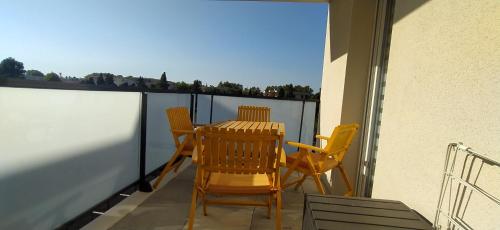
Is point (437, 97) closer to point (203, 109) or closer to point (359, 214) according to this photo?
point (359, 214)

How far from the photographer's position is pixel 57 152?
2039 mm

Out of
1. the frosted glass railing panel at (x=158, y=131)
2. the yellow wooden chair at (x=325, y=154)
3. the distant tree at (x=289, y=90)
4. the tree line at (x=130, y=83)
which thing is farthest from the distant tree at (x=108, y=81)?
the distant tree at (x=289, y=90)

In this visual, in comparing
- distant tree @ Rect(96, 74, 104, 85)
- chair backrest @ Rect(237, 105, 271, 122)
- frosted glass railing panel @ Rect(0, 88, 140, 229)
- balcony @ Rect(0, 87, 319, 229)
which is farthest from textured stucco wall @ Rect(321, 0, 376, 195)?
distant tree @ Rect(96, 74, 104, 85)

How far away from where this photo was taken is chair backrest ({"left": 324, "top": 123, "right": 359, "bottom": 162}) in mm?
2627

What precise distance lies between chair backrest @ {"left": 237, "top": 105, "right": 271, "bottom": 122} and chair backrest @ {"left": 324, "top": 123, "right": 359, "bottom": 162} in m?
2.04

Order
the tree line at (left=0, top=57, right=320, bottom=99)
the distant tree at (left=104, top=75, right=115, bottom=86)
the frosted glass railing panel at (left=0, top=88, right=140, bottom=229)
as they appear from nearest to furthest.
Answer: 1. the frosted glass railing panel at (left=0, top=88, right=140, bottom=229)
2. the tree line at (left=0, top=57, right=320, bottom=99)
3. the distant tree at (left=104, top=75, right=115, bottom=86)

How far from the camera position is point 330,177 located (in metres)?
3.62

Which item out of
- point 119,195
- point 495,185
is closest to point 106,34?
point 119,195

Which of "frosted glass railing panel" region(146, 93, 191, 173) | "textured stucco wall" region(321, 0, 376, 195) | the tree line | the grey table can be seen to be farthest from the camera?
"frosted glass railing panel" region(146, 93, 191, 173)

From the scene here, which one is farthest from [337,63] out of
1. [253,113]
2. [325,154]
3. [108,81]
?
[108,81]

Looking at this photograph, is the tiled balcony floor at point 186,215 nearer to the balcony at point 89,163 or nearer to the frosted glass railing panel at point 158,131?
the balcony at point 89,163

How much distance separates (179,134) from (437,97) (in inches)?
104

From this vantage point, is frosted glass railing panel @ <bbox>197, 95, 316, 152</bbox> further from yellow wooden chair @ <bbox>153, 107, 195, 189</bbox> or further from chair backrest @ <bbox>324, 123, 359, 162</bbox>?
chair backrest @ <bbox>324, 123, 359, 162</bbox>

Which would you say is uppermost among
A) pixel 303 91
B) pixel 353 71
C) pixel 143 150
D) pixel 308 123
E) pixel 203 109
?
pixel 353 71
